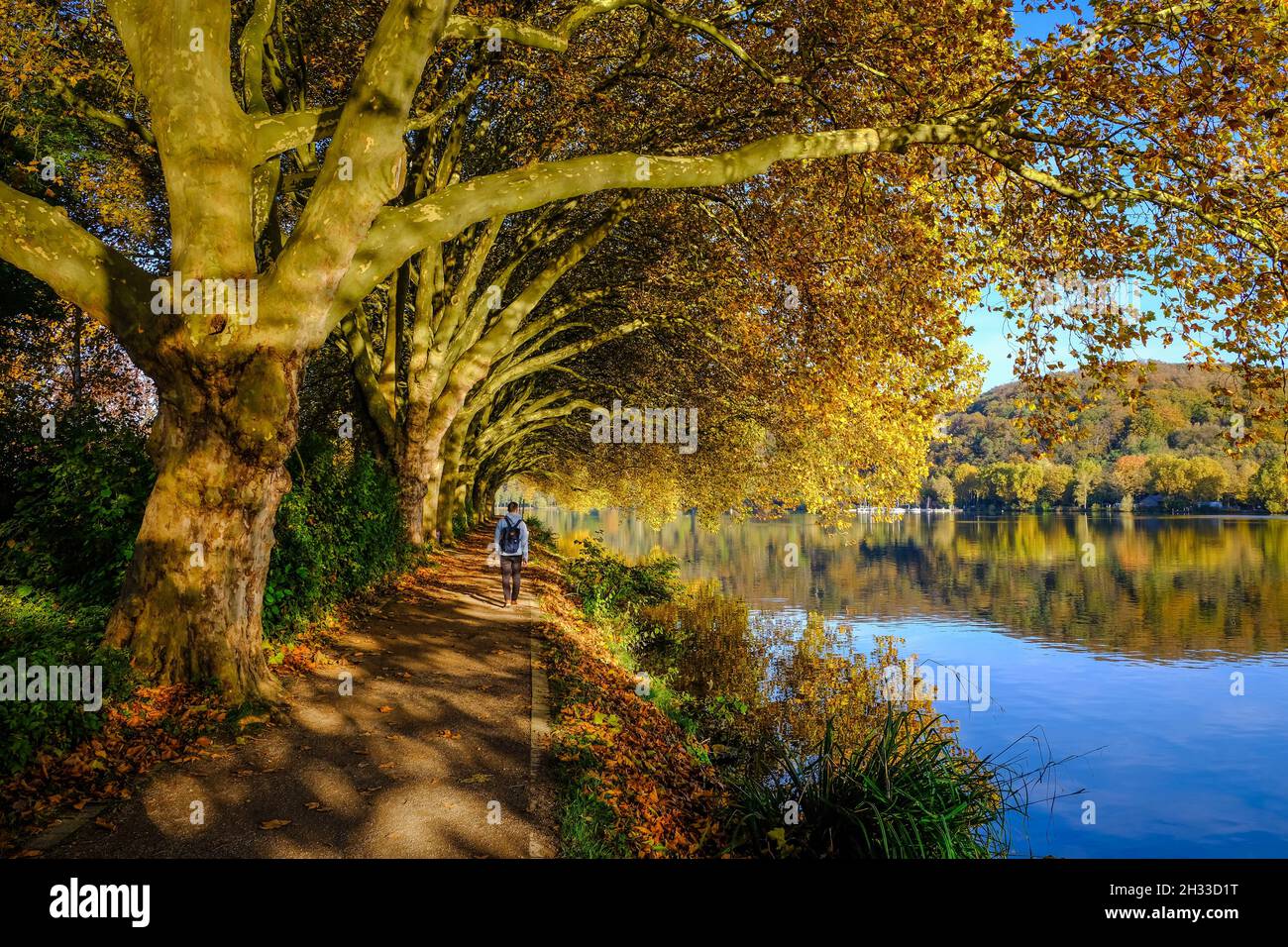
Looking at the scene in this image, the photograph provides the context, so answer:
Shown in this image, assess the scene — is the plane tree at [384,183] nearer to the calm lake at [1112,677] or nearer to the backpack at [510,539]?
the backpack at [510,539]

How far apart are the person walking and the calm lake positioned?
28.2 ft

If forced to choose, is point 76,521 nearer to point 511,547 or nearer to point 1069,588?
point 511,547

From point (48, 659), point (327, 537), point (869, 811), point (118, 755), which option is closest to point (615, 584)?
point (327, 537)

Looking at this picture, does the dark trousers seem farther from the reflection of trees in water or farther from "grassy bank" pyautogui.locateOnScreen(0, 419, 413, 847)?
the reflection of trees in water

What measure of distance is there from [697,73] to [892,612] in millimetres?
20391

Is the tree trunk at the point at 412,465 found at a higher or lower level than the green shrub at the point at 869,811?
higher

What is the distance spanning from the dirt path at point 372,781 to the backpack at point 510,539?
14.1 feet

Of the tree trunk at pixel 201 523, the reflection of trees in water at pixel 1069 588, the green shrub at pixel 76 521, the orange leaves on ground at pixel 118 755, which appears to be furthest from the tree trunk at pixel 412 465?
the reflection of trees in water at pixel 1069 588

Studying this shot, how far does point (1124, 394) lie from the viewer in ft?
30.5

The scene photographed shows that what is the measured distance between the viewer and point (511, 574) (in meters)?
13.8

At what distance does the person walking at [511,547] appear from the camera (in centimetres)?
1334

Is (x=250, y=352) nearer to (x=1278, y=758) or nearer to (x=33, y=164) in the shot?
(x=33, y=164)

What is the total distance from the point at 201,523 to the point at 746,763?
6332 mm

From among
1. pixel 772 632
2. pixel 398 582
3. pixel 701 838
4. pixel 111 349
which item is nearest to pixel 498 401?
pixel 111 349
